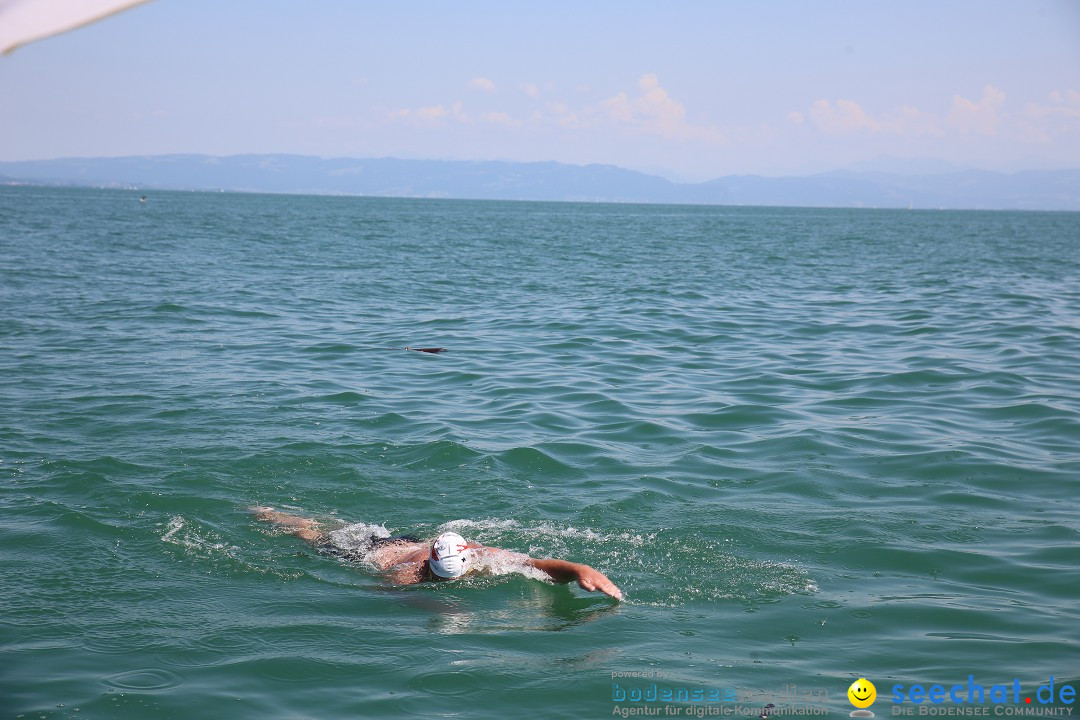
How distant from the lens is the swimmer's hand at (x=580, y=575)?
6727 mm

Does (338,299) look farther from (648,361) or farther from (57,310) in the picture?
(648,361)

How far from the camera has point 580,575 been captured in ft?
22.4

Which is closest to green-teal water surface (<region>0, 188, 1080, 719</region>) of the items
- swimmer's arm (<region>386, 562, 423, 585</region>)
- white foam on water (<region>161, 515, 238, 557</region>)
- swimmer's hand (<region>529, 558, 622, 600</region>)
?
white foam on water (<region>161, 515, 238, 557</region>)

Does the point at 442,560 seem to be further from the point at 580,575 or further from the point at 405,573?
the point at 580,575

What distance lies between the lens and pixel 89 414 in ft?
39.9

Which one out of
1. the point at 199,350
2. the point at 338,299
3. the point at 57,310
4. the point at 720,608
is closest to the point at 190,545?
the point at 720,608

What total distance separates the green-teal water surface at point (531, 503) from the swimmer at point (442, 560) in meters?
0.20

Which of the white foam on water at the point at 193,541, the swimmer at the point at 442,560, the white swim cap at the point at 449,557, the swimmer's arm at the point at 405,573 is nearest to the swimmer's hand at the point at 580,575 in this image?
the swimmer at the point at 442,560

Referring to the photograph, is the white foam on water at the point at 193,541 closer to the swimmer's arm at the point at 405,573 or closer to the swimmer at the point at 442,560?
the swimmer at the point at 442,560

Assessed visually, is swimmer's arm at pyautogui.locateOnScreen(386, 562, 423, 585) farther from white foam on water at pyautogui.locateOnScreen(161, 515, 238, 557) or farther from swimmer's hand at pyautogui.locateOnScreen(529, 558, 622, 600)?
white foam on water at pyautogui.locateOnScreen(161, 515, 238, 557)

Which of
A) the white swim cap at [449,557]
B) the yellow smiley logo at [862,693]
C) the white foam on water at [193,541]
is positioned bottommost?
the white foam on water at [193,541]

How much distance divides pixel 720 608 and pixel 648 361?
953cm

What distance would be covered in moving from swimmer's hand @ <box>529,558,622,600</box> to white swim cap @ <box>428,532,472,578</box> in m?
0.64

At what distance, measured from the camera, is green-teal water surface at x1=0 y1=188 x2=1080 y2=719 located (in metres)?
6.11
